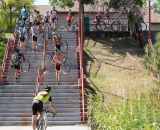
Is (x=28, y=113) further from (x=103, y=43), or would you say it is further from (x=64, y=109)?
(x=103, y=43)

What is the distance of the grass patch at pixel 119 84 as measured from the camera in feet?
34.1

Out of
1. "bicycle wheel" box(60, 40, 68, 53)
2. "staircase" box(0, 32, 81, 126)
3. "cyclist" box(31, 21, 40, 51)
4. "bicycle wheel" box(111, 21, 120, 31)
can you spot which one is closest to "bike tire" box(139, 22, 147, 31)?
"bicycle wheel" box(111, 21, 120, 31)

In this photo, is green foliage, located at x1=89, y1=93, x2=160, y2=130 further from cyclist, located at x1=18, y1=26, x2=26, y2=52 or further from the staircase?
cyclist, located at x1=18, y1=26, x2=26, y2=52

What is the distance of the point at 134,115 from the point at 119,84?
15.9 meters

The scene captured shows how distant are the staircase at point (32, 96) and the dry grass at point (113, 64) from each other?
163 centimetres

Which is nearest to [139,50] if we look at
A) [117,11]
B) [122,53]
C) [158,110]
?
[122,53]

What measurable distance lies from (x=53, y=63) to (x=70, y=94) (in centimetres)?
448

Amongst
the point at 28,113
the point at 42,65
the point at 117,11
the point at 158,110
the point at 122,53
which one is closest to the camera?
the point at 158,110

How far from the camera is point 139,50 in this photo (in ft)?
114

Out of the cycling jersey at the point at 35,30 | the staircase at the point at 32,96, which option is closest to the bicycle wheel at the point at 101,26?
the cycling jersey at the point at 35,30

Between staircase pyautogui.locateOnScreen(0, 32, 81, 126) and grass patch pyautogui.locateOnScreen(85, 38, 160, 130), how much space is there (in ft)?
4.60

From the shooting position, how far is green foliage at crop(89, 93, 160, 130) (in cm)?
1006

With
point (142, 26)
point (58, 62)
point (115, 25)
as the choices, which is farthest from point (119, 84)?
point (142, 26)

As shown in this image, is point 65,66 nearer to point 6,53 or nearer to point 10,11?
point 6,53
